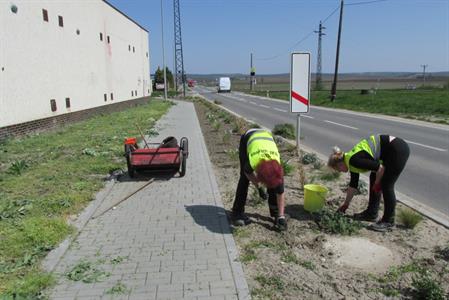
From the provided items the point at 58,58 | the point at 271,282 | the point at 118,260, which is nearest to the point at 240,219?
the point at 271,282

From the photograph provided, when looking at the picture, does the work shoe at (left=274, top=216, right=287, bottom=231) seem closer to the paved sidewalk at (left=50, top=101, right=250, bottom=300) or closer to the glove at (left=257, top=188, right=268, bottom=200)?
the paved sidewalk at (left=50, top=101, right=250, bottom=300)

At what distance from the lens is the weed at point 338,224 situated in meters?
4.84

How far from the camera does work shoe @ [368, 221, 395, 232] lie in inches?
193

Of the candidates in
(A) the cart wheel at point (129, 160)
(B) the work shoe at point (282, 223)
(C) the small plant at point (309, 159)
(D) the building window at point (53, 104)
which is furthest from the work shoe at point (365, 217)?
(D) the building window at point (53, 104)

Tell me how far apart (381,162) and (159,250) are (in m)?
2.83

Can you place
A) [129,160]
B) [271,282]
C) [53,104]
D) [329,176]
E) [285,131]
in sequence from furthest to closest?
[53,104]
[285,131]
[129,160]
[329,176]
[271,282]

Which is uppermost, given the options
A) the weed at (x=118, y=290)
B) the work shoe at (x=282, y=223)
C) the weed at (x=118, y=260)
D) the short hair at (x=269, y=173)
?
the short hair at (x=269, y=173)

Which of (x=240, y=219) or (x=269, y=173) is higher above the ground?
(x=269, y=173)

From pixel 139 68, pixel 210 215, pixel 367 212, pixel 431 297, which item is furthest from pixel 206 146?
pixel 139 68

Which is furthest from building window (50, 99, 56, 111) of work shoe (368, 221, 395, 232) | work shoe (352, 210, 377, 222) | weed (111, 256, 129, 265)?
work shoe (368, 221, 395, 232)

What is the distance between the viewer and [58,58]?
16.7 meters

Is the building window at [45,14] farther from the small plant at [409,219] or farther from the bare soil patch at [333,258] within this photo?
the small plant at [409,219]

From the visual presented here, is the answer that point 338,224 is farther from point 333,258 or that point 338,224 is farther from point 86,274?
point 86,274

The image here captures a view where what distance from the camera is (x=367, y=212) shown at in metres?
5.29
